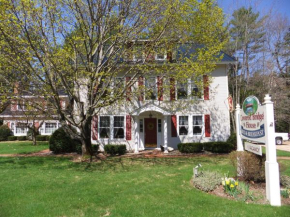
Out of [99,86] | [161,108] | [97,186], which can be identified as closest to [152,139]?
[161,108]

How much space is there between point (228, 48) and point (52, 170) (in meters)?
24.0

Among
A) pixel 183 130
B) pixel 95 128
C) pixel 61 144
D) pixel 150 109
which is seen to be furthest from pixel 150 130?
pixel 61 144

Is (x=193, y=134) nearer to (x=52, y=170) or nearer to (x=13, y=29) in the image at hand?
(x=52, y=170)

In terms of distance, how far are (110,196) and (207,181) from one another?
2.72 metres

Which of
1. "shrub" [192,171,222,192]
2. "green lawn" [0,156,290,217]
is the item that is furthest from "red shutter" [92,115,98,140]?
"shrub" [192,171,222,192]

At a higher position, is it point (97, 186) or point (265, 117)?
point (265, 117)

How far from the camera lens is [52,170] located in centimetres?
904

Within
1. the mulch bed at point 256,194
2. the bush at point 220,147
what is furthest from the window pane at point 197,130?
the mulch bed at point 256,194

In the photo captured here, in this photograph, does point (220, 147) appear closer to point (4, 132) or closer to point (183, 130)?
point (183, 130)

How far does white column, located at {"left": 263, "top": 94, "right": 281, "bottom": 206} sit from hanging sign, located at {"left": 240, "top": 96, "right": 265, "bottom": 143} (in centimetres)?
22

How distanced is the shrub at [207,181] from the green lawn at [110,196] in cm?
23

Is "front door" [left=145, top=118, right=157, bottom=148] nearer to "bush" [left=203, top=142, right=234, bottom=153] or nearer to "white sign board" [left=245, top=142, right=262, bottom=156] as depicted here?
"bush" [left=203, top=142, right=234, bottom=153]

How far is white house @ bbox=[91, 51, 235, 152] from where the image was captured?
15109 mm

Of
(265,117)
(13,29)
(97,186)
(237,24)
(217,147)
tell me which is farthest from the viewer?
(237,24)
